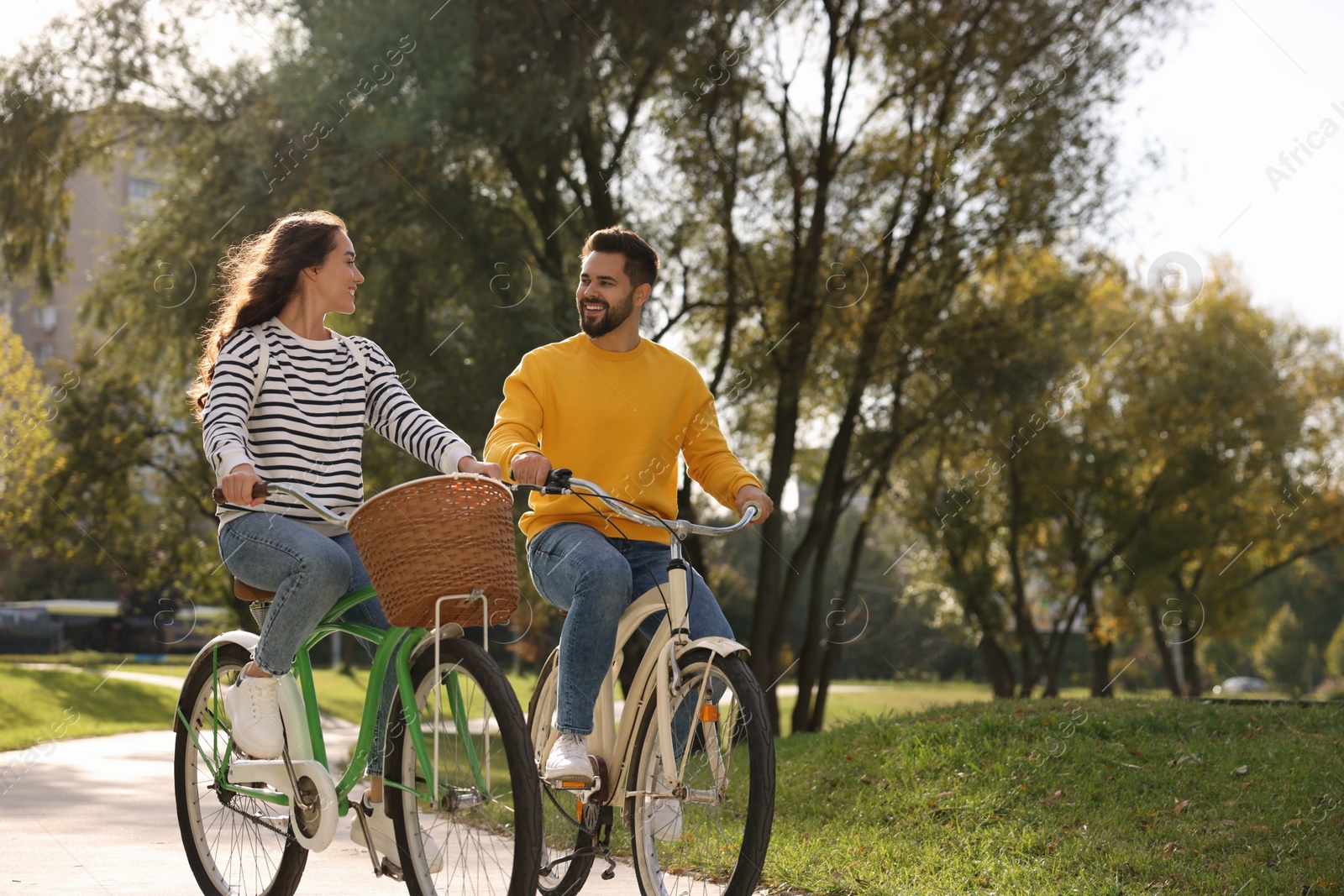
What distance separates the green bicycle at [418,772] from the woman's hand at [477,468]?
364 mm

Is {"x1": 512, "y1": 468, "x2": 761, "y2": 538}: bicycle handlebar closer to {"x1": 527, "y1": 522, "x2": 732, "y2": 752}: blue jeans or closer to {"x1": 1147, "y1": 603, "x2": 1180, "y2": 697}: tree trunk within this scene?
{"x1": 527, "y1": 522, "x2": 732, "y2": 752}: blue jeans

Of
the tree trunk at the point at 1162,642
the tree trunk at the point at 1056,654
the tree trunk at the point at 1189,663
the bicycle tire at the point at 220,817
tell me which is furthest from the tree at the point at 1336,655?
the bicycle tire at the point at 220,817

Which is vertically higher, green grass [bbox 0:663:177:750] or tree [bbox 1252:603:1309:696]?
tree [bbox 1252:603:1309:696]

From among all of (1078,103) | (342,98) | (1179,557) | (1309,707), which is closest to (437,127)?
(342,98)

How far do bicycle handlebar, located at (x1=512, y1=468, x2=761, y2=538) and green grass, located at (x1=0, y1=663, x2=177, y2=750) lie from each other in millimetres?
9105

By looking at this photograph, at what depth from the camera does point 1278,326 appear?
28281mm

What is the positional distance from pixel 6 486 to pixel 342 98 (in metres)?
12.8

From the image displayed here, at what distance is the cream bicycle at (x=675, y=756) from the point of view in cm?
386

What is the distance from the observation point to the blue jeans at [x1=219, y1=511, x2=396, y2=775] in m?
3.88

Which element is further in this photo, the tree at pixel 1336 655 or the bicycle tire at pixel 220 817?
the tree at pixel 1336 655

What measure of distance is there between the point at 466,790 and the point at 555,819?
1.39m

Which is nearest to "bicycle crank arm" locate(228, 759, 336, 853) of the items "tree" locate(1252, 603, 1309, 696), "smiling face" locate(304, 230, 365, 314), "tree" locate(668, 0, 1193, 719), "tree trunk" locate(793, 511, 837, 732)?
"smiling face" locate(304, 230, 365, 314)

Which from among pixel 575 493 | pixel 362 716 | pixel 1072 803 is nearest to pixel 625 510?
pixel 575 493

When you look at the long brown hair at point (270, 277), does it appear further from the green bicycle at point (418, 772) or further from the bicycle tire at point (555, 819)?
the bicycle tire at point (555, 819)
